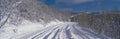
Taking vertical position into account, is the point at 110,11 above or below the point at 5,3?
below

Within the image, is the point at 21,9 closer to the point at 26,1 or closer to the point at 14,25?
the point at 26,1

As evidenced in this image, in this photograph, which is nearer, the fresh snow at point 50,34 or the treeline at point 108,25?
the fresh snow at point 50,34

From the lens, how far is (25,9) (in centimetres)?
4681

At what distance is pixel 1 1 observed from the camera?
36.5 m

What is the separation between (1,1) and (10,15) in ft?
9.17

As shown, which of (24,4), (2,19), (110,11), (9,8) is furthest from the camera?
(24,4)

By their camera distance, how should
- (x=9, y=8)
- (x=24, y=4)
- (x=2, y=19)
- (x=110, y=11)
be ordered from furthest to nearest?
(x=24, y=4) < (x=110, y=11) < (x=9, y=8) < (x=2, y=19)

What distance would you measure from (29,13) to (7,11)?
46.1 ft

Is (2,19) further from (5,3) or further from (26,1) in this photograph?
(26,1)

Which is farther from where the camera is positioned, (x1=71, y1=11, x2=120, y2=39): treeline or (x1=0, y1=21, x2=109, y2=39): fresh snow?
(x1=71, y1=11, x2=120, y2=39): treeline

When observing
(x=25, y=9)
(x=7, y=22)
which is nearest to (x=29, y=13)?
(x=25, y=9)

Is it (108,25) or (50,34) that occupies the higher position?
(50,34)

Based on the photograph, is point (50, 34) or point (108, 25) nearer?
point (50, 34)

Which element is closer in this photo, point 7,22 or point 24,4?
point 7,22
